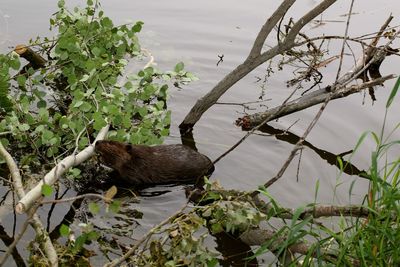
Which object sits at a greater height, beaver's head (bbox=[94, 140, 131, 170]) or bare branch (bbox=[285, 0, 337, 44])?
bare branch (bbox=[285, 0, 337, 44])

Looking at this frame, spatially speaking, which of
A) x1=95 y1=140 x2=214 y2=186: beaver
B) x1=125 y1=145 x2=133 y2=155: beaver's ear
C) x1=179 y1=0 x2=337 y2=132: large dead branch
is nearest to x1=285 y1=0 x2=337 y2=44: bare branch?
x1=179 y1=0 x2=337 y2=132: large dead branch

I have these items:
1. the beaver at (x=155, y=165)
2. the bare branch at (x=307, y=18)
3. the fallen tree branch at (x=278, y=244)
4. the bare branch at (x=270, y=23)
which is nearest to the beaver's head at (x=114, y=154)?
the beaver at (x=155, y=165)

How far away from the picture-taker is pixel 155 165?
18.9 feet

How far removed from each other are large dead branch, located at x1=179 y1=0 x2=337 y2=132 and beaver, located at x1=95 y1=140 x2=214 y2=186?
0.99 m

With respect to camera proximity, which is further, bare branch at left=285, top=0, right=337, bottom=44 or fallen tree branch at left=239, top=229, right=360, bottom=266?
bare branch at left=285, top=0, right=337, bottom=44

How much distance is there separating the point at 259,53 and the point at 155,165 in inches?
66.0

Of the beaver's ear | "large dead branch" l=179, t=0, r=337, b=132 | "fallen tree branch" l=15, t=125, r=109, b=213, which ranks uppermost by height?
"large dead branch" l=179, t=0, r=337, b=132

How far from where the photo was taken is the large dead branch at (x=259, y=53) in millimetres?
5805

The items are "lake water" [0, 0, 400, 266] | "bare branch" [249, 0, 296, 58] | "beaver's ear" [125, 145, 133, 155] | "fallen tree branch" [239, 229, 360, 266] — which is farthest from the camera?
"lake water" [0, 0, 400, 266]

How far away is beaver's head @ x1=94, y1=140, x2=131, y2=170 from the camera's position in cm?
552

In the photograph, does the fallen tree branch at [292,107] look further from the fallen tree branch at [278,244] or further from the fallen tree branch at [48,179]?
the fallen tree branch at [48,179]

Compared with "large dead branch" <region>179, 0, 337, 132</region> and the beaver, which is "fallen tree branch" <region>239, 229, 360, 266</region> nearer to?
the beaver

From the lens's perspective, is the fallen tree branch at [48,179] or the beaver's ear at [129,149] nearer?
the fallen tree branch at [48,179]

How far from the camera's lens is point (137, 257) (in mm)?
4129
